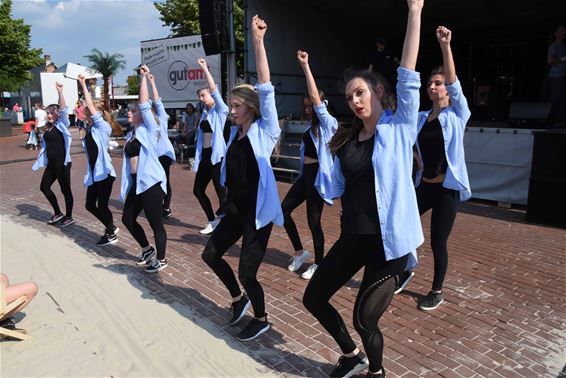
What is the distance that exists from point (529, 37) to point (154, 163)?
14.2 m

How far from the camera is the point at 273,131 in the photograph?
10.7ft

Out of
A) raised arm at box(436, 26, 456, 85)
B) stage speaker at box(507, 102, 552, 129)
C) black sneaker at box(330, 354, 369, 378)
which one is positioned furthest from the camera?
stage speaker at box(507, 102, 552, 129)

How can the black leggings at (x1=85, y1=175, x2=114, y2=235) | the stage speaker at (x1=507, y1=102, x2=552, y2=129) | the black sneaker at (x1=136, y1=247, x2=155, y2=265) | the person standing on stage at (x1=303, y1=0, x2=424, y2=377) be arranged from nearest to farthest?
1. the person standing on stage at (x1=303, y1=0, x2=424, y2=377)
2. the black sneaker at (x1=136, y1=247, x2=155, y2=265)
3. the black leggings at (x1=85, y1=175, x2=114, y2=235)
4. the stage speaker at (x1=507, y1=102, x2=552, y2=129)

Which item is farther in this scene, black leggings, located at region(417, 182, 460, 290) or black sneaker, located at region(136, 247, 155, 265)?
black sneaker, located at region(136, 247, 155, 265)

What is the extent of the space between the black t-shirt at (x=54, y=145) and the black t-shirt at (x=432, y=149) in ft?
17.5

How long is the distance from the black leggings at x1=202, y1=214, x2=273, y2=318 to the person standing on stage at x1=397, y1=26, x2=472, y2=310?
4.78 feet

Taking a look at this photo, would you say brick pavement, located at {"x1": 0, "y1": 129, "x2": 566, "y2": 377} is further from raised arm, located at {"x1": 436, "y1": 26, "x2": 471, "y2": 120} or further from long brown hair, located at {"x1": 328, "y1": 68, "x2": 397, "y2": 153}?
raised arm, located at {"x1": 436, "y1": 26, "x2": 471, "y2": 120}

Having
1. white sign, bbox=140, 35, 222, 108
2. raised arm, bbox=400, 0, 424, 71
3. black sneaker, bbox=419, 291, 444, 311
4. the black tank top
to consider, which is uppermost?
white sign, bbox=140, 35, 222, 108

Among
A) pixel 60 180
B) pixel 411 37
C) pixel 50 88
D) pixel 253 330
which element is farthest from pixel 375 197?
pixel 50 88

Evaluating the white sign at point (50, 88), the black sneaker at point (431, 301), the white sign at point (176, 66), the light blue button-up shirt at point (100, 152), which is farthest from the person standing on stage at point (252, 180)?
the white sign at point (50, 88)

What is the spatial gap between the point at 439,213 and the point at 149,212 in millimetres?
2791

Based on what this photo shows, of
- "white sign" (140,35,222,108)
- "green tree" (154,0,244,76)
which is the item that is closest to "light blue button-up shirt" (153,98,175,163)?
"white sign" (140,35,222,108)

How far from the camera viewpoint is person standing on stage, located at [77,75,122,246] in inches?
224

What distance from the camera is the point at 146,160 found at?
472 cm
